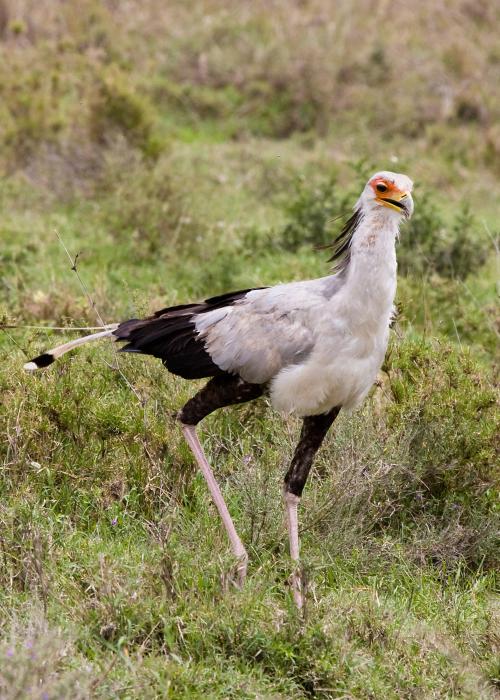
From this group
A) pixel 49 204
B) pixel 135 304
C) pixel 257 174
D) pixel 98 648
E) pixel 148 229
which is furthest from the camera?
pixel 257 174

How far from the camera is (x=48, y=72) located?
1130 cm

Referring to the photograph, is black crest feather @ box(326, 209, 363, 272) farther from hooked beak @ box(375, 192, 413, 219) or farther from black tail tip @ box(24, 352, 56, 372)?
black tail tip @ box(24, 352, 56, 372)

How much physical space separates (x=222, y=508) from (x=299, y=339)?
0.76 meters

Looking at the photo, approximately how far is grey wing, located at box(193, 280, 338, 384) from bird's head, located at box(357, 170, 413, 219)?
378 mm

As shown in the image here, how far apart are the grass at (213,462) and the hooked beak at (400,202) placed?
124cm

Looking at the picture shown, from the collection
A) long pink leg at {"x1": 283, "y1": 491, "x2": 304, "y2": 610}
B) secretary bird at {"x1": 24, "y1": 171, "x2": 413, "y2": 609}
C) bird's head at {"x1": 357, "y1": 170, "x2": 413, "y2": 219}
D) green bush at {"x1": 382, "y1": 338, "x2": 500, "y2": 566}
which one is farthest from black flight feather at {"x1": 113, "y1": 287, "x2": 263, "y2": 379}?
green bush at {"x1": 382, "y1": 338, "x2": 500, "y2": 566}

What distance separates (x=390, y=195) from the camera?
13.3 feet

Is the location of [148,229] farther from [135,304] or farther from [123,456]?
[123,456]

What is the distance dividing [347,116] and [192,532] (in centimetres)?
810

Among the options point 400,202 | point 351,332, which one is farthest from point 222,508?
point 400,202

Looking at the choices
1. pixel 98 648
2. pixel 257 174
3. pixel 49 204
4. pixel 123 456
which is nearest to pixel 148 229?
pixel 49 204

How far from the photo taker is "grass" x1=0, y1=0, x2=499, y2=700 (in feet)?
12.4

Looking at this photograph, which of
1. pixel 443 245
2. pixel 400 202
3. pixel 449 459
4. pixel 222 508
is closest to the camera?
pixel 400 202

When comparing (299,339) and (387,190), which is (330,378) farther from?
(387,190)
